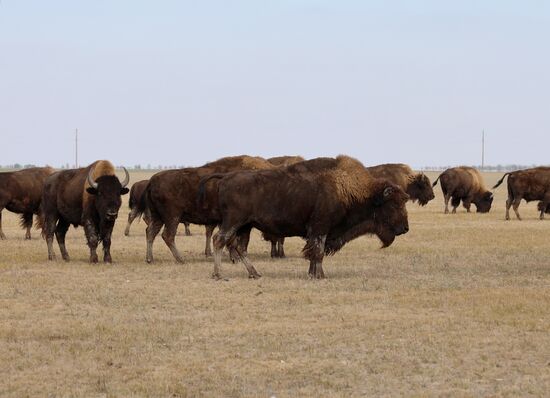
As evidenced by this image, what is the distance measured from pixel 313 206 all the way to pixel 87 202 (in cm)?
513

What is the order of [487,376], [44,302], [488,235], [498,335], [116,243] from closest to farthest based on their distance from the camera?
[487,376] → [498,335] → [44,302] → [116,243] → [488,235]

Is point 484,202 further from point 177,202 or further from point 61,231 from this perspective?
point 61,231

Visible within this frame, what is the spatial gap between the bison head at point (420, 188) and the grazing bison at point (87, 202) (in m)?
15.9

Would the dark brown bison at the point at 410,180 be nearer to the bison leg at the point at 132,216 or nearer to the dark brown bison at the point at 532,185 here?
the dark brown bison at the point at 532,185

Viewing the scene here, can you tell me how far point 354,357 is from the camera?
9.16 metres

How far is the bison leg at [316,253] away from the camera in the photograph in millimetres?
15316

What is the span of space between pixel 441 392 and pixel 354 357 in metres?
1.46

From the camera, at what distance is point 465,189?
3859cm

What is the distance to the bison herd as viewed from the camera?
1535 centimetres

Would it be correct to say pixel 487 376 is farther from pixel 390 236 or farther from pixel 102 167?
pixel 102 167

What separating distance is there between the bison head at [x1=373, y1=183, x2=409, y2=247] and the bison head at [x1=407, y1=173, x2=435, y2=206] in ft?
54.1

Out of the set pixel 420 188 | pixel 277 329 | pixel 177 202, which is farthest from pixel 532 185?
pixel 277 329

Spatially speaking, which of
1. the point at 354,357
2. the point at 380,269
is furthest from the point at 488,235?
the point at 354,357

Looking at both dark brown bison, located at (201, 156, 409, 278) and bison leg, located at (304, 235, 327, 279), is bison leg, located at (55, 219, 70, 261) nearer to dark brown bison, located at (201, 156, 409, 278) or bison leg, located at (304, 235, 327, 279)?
dark brown bison, located at (201, 156, 409, 278)
